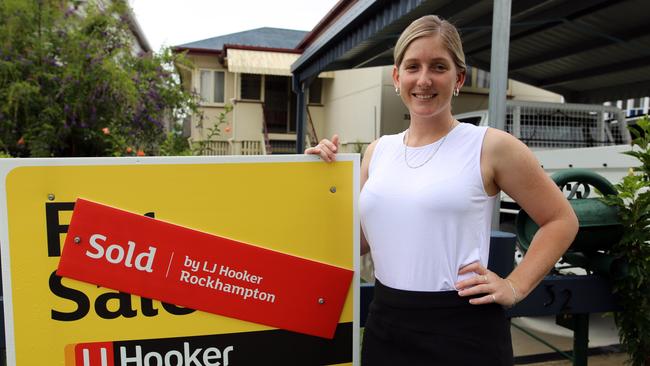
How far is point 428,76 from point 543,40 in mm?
7613

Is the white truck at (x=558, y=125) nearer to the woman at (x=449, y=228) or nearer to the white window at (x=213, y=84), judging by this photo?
the woman at (x=449, y=228)

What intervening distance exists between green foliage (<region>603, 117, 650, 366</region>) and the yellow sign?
1096 millimetres

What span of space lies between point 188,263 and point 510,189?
0.97 metres

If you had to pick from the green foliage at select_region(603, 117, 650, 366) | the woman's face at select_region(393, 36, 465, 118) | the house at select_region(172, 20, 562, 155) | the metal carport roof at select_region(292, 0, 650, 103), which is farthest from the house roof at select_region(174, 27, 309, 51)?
the woman's face at select_region(393, 36, 465, 118)

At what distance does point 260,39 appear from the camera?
2236cm

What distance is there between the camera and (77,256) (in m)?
1.35

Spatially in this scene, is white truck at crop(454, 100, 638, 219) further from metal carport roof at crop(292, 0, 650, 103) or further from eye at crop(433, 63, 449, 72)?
eye at crop(433, 63, 449, 72)

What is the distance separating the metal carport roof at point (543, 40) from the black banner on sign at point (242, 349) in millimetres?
4051

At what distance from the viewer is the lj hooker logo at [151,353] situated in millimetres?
1371

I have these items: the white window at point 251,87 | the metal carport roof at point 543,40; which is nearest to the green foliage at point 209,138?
the metal carport roof at point 543,40

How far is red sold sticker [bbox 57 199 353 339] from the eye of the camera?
136cm

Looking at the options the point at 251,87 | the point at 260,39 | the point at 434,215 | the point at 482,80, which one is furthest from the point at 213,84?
the point at 434,215

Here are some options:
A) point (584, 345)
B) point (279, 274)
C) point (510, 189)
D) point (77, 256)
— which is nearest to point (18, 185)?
point (77, 256)

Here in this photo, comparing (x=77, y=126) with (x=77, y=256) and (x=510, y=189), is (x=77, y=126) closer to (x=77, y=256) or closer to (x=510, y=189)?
(x=77, y=256)
